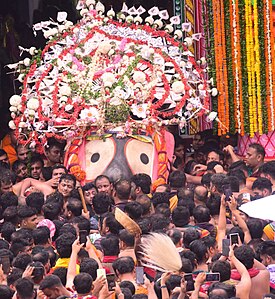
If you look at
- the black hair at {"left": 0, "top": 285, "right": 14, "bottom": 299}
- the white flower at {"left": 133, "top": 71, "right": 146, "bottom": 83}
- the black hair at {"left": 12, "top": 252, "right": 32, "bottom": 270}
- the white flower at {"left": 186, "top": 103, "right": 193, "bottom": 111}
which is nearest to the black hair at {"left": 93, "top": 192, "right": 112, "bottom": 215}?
the white flower at {"left": 133, "top": 71, "right": 146, "bottom": 83}

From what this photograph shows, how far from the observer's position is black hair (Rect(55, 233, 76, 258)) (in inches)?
551

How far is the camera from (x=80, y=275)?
500 inches

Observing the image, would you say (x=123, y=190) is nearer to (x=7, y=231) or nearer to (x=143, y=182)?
(x=143, y=182)

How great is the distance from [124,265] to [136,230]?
1.01 m

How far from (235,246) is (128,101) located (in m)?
4.83

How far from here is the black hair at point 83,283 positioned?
12.7m

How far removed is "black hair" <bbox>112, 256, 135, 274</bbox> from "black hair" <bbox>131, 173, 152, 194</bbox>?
3436 millimetres

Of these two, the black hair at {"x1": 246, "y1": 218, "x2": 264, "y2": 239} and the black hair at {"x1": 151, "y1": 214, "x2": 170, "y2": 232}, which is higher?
the black hair at {"x1": 151, "y1": 214, "x2": 170, "y2": 232}

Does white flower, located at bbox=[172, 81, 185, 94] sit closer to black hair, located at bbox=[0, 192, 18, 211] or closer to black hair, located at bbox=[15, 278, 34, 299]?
black hair, located at bbox=[0, 192, 18, 211]

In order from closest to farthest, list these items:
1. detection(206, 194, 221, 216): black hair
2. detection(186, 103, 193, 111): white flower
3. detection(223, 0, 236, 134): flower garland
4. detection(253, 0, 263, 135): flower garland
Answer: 1. detection(206, 194, 221, 216): black hair
2. detection(186, 103, 193, 111): white flower
3. detection(253, 0, 263, 135): flower garland
4. detection(223, 0, 236, 134): flower garland

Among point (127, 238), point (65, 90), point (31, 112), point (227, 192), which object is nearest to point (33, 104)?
point (31, 112)

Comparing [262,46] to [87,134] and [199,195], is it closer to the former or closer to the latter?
[87,134]

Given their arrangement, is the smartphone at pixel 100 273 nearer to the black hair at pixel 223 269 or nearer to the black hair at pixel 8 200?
the black hair at pixel 223 269

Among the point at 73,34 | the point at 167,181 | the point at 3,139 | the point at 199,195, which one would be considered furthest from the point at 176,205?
the point at 3,139
